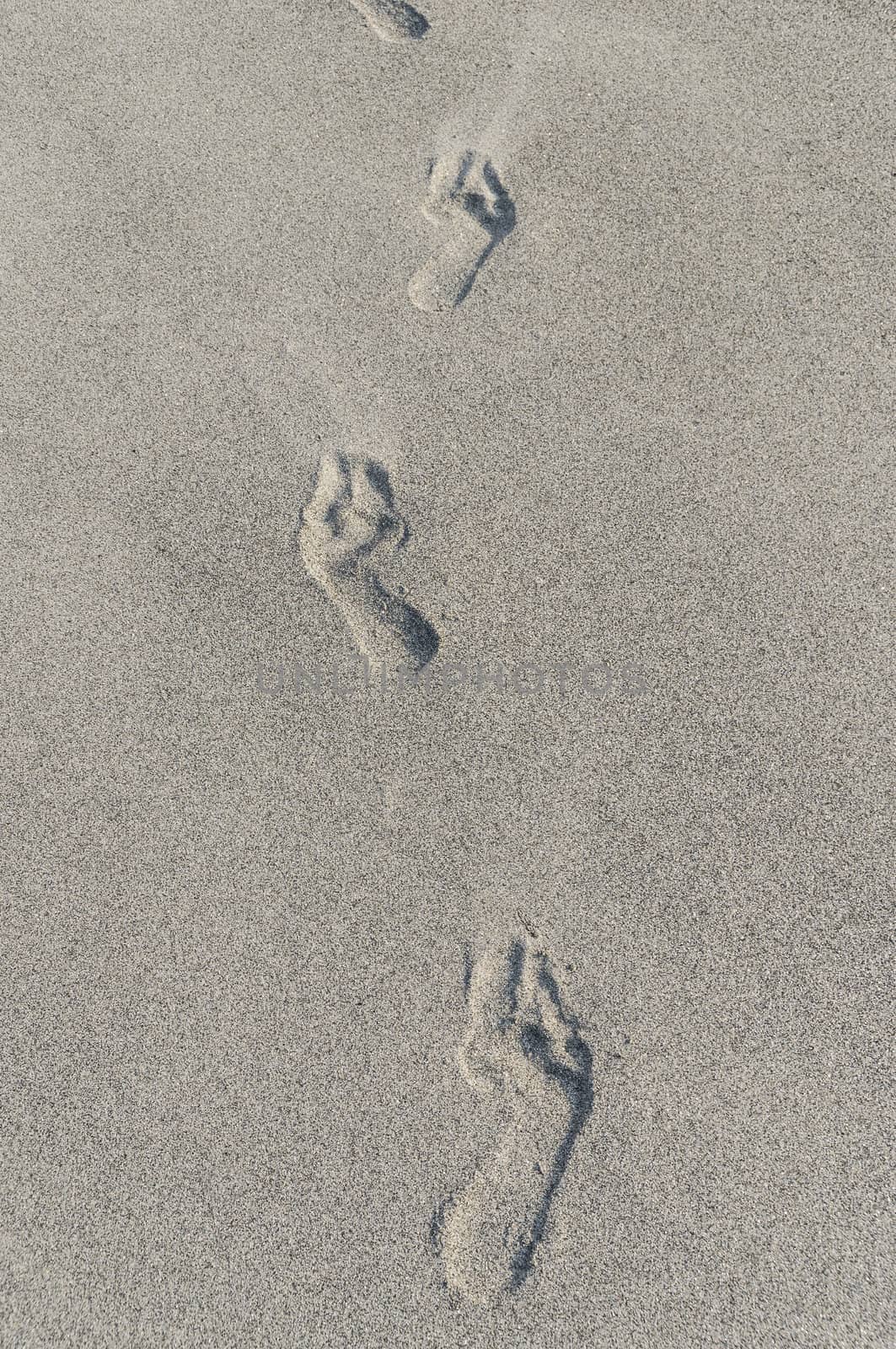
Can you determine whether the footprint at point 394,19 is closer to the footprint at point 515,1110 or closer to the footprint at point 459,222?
the footprint at point 459,222

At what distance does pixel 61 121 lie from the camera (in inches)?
85.4

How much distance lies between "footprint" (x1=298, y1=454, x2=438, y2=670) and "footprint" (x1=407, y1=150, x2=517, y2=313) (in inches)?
19.3

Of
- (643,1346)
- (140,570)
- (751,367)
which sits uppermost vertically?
(751,367)

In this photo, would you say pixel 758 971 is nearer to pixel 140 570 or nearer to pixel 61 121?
pixel 140 570

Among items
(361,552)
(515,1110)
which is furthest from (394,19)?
(515,1110)

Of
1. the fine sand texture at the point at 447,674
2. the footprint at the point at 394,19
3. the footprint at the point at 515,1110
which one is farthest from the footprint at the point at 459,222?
the footprint at the point at 515,1110

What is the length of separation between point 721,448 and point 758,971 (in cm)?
123

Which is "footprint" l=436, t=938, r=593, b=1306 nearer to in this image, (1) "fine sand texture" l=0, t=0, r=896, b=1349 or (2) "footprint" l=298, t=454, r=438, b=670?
(1) "fine sand texture" l=0, t=0, r=896, b=1349

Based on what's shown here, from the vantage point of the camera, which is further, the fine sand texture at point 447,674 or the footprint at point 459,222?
the footprint at point 459,222

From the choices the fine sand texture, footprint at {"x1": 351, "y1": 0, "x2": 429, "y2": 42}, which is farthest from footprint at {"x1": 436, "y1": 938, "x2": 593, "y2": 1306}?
footprint at {"x1": 351, "y1": 0, "x2": 429, "y2": 42}

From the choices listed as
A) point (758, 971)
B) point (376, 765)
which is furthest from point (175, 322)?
point (758, 971)

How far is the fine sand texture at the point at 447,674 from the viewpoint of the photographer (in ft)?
5.51

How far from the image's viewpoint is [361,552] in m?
1.92

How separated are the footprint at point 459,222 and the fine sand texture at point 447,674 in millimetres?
20
